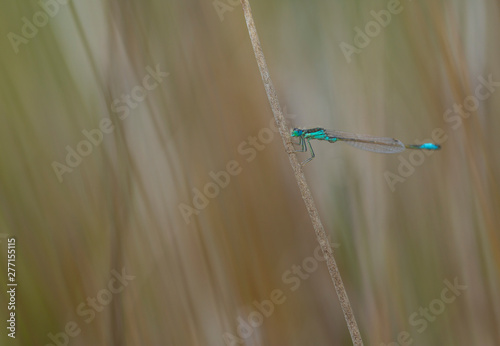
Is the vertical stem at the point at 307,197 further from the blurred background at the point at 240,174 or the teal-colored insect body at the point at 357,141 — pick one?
the blurred background at the point at 240,174

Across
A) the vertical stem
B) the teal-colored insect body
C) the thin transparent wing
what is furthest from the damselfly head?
the vertical stem

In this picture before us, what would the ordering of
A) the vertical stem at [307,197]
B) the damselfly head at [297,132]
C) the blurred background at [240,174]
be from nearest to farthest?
the vertical stem at [307,197]
the damselfly head at [297,132]
the blurred background at [240,174]

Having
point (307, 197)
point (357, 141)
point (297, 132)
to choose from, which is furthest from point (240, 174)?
point (307, 197)

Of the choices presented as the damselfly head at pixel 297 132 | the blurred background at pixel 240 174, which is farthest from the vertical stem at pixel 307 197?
the blurred background at pixel 240 174

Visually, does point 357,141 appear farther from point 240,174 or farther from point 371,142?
point 240,174

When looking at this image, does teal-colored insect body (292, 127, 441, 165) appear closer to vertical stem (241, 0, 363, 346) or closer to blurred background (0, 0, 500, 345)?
blurred background (0, 0, 500, 345)

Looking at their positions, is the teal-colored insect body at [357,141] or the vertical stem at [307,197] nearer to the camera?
the vertical stem at [307,197]

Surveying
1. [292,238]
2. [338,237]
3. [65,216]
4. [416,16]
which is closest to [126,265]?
[65,216]
